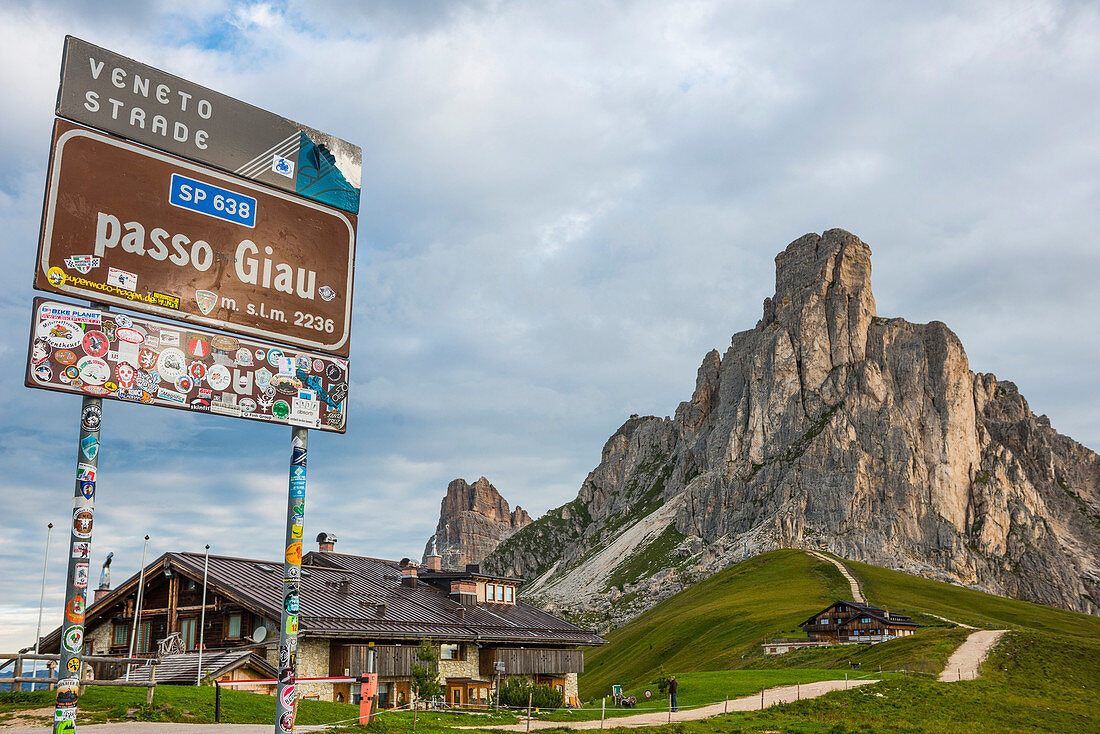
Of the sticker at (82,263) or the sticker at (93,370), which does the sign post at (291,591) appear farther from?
the sticker at (82,263)

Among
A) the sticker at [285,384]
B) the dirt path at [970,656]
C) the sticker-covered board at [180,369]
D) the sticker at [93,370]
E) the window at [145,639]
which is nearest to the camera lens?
the sticker-covered board at [180,369]

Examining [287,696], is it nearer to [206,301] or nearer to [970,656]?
[206,301]

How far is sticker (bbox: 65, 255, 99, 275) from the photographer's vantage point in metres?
15.9

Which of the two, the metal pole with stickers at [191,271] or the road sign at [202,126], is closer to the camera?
the metal pole with stickers at [191,271]

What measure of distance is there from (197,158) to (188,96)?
1.40 meters

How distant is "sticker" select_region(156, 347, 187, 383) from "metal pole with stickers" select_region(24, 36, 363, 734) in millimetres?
29

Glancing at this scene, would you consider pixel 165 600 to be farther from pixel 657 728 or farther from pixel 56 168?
pixel 56 168

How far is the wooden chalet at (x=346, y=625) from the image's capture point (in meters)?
38.9

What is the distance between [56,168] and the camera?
52.2ft

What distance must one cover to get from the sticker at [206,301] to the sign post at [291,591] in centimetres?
325

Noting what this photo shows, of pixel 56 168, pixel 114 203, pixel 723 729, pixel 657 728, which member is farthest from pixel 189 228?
pixel 723 729

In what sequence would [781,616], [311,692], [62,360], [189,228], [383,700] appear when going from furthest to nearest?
[781,616]
[383,700]
[311,692]
[189,228]
[62,360]

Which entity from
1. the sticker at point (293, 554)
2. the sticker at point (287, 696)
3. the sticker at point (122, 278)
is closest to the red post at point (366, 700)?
the sticker at point (287, 696)

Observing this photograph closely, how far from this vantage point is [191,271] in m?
17.6
